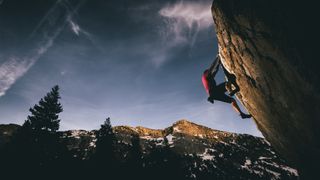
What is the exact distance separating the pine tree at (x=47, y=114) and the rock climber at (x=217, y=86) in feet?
111

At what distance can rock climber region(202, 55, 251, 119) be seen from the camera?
944 centimetres

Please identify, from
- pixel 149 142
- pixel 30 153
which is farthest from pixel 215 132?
pixel 30 153

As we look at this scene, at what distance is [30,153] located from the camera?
31.6 metres

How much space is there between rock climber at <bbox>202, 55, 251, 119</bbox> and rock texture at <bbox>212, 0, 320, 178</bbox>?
395 mm

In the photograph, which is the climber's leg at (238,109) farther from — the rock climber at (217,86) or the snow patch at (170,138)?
the snow patch at (170,138)

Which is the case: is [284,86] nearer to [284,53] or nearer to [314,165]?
[284,53]

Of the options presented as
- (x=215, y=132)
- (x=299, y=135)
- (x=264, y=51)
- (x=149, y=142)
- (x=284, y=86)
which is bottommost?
(x=299, y=135)

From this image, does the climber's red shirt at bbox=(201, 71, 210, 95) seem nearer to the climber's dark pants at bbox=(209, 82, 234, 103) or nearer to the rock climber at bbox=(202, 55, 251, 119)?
the rock climber at bbox=(202, 55, 251, 119)

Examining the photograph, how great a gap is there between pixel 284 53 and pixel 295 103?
1.85m

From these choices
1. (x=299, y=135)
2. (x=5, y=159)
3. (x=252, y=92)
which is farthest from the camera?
(x=5, y=159)

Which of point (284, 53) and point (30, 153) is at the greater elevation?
point (30, 153)

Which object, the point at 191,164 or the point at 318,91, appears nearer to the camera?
the point at 318,91

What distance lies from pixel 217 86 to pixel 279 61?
11.1ft

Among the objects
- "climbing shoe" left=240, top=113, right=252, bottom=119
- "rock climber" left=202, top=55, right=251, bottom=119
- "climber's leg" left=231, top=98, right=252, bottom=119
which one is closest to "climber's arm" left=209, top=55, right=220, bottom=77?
"rock climber" left=202, top=55, right=251, bottom=119
